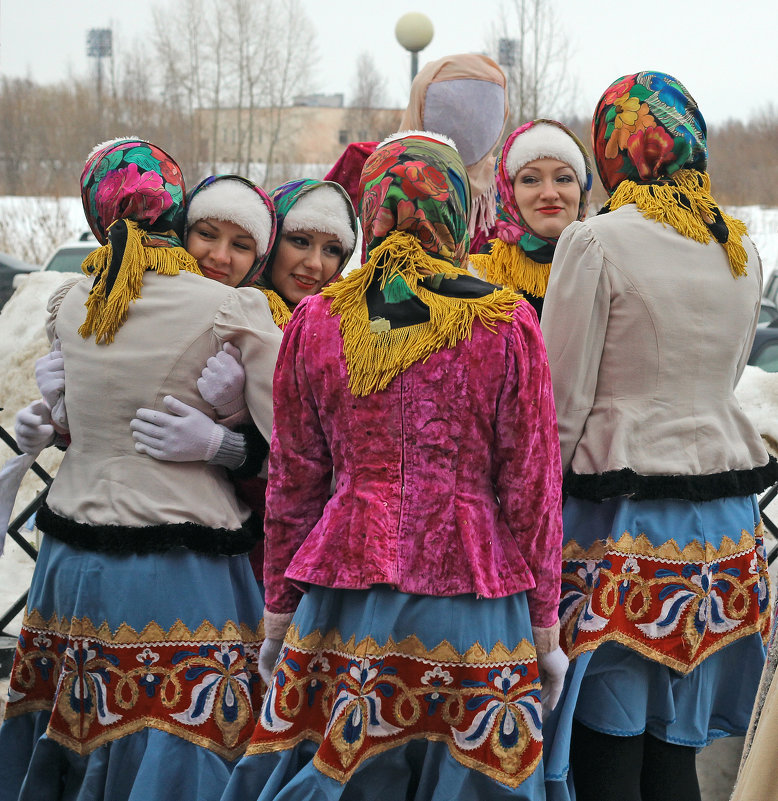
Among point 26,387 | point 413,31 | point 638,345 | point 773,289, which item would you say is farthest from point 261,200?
point 773,289

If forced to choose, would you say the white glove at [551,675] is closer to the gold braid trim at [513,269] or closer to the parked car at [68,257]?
the gold braid trim at [513,269]

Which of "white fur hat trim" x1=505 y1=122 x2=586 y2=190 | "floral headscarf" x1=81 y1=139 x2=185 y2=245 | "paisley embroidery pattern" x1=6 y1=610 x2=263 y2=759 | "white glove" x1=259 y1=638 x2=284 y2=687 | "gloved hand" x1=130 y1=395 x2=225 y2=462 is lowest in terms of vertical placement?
"paisley embroidery pattern" x1=6 y1=610 x2=263 y2=759

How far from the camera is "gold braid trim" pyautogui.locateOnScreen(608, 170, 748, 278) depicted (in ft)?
7.75

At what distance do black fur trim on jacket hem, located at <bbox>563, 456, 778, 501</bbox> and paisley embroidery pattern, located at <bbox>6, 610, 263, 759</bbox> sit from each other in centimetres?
93

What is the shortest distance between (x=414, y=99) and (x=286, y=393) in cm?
225

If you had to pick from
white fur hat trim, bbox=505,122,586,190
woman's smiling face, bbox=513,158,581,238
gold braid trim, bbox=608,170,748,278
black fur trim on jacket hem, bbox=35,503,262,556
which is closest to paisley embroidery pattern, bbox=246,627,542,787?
black fur trim on jacket hem, bbox=35,503,262,556

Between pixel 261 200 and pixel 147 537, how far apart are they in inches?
39.8

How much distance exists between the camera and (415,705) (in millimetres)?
1909

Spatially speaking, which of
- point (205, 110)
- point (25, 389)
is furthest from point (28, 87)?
point (25, 389)

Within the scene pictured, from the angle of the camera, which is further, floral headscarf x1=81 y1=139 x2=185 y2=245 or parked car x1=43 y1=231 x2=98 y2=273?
parked car x1=43 y1=231 x2=98 y2=273

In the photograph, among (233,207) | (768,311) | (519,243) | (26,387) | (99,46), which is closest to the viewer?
(233,207)

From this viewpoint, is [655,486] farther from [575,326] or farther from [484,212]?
[484,212]

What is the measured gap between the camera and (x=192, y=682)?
2.28 m

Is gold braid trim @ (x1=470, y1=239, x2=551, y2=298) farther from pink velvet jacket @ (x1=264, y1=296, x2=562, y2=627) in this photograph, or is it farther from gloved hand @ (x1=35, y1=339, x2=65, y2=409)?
gloved hand @ (x1=35, y1=339, x2=65, y2=409)
